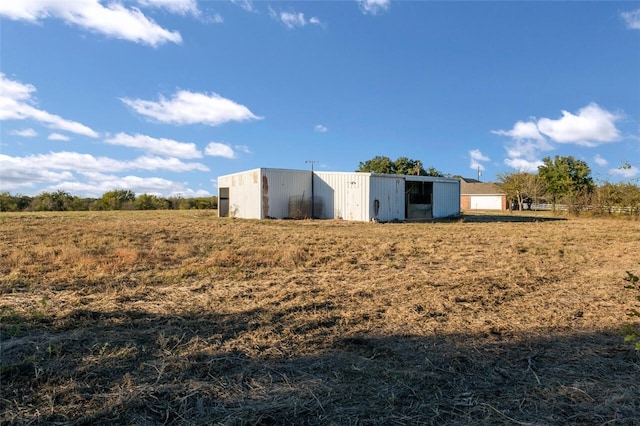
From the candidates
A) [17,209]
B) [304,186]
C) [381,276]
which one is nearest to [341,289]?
[381,276]

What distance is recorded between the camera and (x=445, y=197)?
25297mm

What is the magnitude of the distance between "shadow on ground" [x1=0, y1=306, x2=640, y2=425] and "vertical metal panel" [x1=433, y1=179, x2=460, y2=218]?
21.7 meters

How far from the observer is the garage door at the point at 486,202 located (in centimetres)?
4662

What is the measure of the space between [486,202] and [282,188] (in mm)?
34133

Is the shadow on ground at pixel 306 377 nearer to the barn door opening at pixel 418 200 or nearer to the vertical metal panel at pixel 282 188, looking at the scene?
the vertical metal panel at pixel 282 188

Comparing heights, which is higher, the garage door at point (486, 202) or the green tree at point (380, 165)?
the green tree at point (380, 165)

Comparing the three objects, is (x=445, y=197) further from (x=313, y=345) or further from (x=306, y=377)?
(x=306, y=377)

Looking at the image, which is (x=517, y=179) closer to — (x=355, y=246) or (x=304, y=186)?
(x=304, y=186)

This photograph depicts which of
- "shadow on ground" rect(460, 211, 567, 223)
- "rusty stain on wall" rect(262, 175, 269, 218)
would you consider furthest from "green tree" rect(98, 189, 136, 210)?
"shadow on ground" rect(460, 211, 567, 223)

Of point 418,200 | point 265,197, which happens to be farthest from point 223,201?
point 418,200

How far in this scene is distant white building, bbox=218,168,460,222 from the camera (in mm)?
21344

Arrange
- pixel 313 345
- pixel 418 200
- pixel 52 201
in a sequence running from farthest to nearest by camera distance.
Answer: pixel 52 201 → pixel 418 200 → pixel 313 345

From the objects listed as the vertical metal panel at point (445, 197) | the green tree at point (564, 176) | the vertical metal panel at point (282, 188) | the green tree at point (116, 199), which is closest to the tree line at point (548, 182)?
the green tree at point (564, 176)

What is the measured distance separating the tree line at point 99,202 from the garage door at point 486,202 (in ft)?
106
